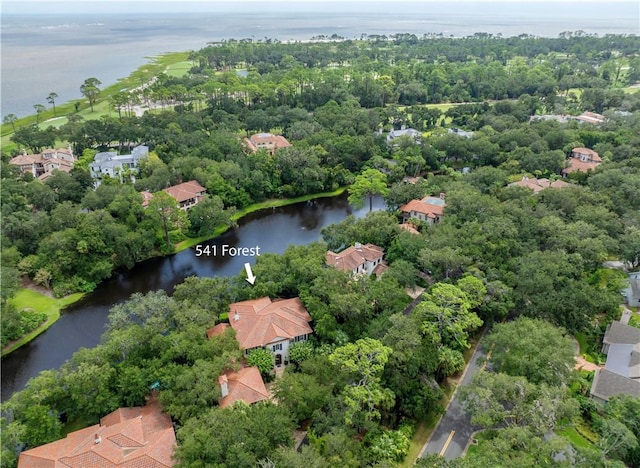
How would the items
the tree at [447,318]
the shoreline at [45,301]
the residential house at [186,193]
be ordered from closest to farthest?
the tree at [447,318] < the shoreline at [45,301] < the residential house at [186,193]

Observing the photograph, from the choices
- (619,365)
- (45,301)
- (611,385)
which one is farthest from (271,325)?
(619,365)

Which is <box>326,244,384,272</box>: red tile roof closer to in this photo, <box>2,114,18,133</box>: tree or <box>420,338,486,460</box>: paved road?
<box>420,338,486,460</box>: paved road

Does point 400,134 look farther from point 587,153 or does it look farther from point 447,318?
point 447,318

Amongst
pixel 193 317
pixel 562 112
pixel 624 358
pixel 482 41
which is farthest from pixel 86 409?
pixel 482 41

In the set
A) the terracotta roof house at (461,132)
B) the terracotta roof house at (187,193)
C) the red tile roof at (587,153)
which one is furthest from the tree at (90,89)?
the red tile roof at (587,153)

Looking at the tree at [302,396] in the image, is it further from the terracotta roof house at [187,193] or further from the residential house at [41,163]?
the residential house at [41,163]
